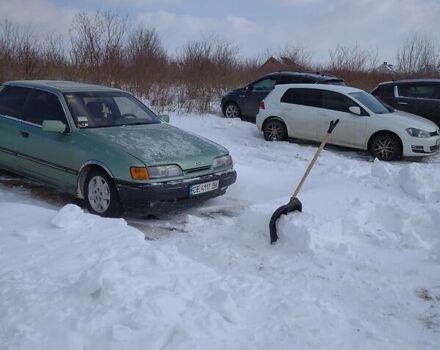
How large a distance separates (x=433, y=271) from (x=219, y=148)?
2964mm

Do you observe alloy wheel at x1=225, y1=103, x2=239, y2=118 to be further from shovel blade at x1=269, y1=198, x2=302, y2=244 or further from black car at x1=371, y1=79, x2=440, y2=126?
shovel blade at x1=269, y1=198, x2=302, y2=244

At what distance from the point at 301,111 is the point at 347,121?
118 centimetres

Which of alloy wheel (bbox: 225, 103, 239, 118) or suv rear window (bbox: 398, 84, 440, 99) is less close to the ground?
suv rear window (bbox: 398, 84, 440, 99)

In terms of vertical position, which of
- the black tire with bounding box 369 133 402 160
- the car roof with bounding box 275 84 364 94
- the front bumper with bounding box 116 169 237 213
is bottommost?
the front bumper with bounding box 116 169 237 213

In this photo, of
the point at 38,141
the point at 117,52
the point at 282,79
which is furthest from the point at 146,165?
the point at 117,52

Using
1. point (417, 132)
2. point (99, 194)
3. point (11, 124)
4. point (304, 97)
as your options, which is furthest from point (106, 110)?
point (417, 132)

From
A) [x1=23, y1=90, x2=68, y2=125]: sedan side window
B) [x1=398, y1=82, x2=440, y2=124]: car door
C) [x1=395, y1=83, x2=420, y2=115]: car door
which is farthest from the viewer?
[x1=395, y1=83, x2=420, y2=115]: car door

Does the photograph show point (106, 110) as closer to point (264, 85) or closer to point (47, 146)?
point (47, 146)

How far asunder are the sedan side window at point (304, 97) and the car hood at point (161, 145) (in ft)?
18.0

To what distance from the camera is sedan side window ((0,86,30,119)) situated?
670cm

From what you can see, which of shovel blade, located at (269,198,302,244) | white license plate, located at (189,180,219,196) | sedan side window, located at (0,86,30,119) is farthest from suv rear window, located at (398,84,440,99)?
sedan side window, located at (0,86,30,119)

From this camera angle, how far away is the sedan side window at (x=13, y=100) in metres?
6.70

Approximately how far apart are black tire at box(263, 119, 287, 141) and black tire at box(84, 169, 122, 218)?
264 inches

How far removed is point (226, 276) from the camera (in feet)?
13.3
